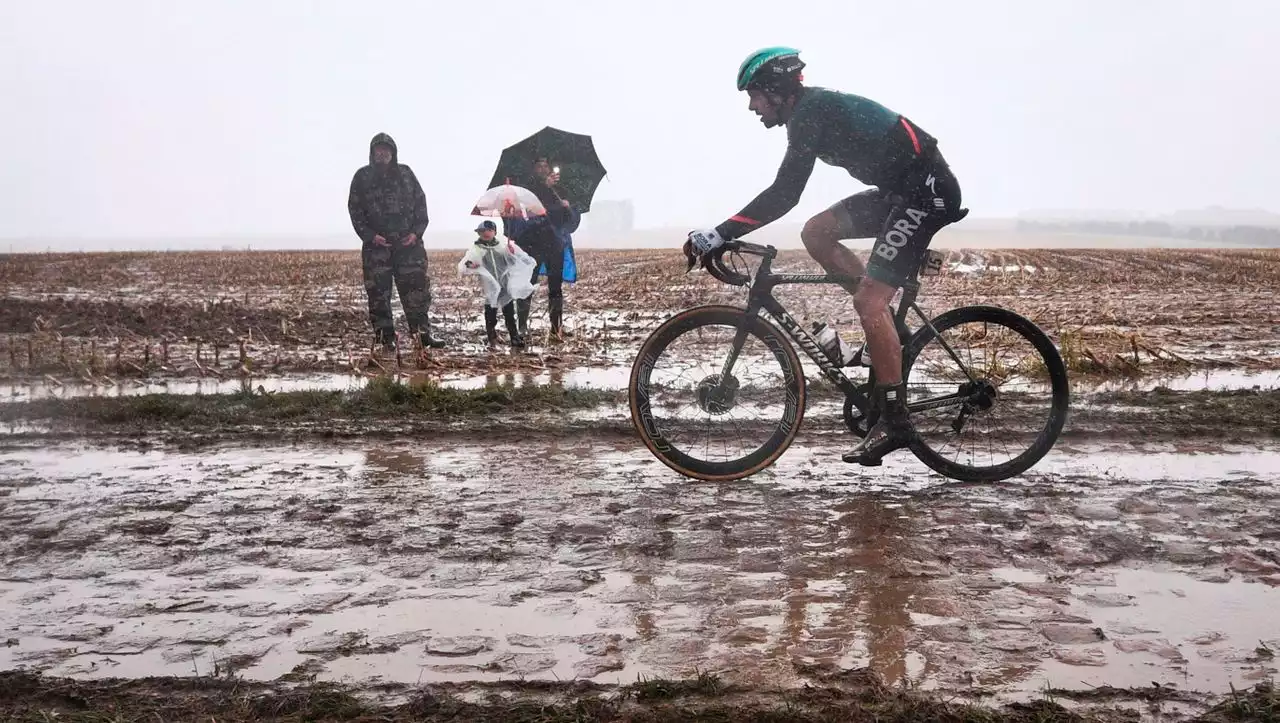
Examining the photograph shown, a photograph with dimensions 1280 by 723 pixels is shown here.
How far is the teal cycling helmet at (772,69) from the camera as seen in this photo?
187 inches

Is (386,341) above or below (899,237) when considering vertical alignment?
below

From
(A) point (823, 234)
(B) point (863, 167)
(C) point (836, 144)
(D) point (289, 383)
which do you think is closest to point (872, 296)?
(A) point (823, 234)

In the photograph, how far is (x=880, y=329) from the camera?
4.92 m

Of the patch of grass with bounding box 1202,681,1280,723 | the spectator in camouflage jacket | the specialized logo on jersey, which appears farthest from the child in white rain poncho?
the patch of grass with bounding box 1202,681,1280,723

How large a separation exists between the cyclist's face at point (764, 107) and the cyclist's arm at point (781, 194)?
164 mm

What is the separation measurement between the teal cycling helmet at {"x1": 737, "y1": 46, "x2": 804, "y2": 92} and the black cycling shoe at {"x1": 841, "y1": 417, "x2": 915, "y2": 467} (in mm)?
1642

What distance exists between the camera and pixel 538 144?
430 inches

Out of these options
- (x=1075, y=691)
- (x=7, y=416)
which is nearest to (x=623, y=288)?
(x=7, y=416)

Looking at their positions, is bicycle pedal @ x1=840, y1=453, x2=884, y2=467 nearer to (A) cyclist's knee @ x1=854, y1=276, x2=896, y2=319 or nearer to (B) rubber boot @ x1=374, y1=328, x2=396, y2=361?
(A) cyclist's knee @ x1=854, y1=276, x2=896, y2=319

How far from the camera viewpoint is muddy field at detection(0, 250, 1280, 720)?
283 cm

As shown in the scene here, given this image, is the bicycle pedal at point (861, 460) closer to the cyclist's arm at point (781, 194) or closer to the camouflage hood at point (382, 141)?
the cyclist's arm at point (781, 194)

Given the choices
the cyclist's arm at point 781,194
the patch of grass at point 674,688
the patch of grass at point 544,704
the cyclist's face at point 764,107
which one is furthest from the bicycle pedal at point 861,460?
the patch of grass at point 674,688

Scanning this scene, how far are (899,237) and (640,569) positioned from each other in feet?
6.60

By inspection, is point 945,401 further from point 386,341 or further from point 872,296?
point 386,341
